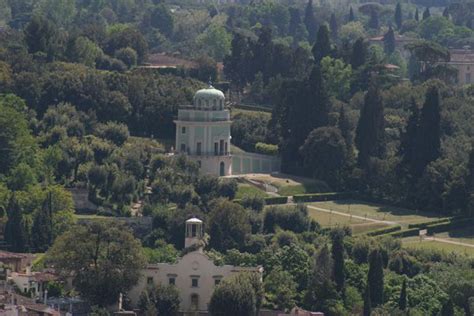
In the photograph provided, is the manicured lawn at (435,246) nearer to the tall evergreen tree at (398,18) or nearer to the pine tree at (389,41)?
the pine tree at (389,41)

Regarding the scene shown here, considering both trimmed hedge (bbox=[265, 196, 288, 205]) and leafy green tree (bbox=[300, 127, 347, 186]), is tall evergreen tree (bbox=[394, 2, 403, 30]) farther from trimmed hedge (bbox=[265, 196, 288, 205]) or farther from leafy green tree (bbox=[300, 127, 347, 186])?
trimmed hedge (bbox=[265, 196, 288, 205])

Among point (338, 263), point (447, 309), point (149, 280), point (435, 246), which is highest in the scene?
point (435, 246)

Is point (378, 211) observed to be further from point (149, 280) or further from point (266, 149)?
point (149, 280)

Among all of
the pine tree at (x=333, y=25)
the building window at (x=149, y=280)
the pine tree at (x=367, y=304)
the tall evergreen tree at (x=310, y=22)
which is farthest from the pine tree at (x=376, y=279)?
the tall evergreen tree at (x=310, y=22)

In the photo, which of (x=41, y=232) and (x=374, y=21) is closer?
(x=41, y=232)

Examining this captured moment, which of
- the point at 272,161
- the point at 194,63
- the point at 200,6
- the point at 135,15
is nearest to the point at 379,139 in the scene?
the point at 272,161

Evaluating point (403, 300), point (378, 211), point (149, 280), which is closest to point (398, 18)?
point (378, 211)

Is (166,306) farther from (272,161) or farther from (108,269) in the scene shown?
(272,161)
